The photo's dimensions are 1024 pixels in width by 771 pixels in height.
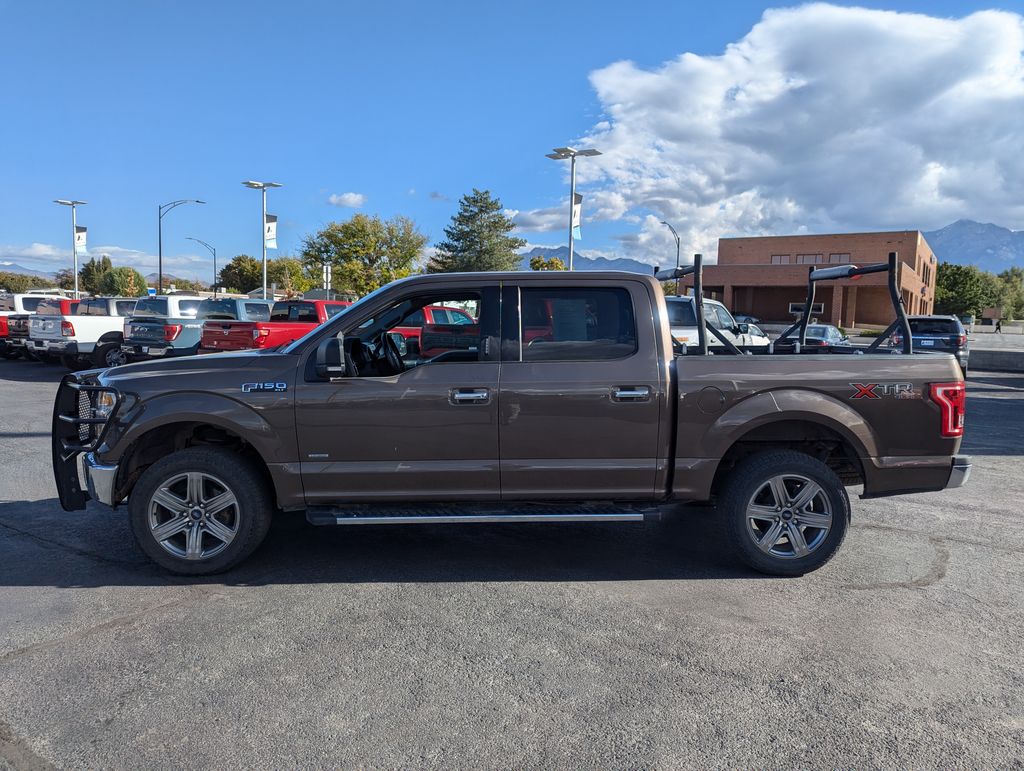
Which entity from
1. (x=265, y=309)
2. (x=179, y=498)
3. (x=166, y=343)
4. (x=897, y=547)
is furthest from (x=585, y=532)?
(x=265, y=309)

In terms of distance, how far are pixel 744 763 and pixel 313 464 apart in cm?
291

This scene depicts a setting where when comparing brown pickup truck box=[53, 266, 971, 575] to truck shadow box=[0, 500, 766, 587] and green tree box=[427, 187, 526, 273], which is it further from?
green tree box=[427, 187, 526, 273]

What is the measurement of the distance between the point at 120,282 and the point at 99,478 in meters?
95.7

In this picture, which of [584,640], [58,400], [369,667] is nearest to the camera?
[369,667]

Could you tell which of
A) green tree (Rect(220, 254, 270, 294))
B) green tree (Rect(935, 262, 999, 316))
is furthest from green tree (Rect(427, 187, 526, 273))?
green tree (Rect(935, 262, 999, 316))

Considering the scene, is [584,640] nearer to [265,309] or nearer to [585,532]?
[585,532]

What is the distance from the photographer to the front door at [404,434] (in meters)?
4.55

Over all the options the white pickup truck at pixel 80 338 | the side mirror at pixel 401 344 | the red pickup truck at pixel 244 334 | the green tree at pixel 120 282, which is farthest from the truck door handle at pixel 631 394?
the green tree at pixel 120 282

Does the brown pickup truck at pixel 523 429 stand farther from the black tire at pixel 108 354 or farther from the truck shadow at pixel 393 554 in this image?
the black tire at pixel 108 354

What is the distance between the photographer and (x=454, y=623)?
3.99 meters

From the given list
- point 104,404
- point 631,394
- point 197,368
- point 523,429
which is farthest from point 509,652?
point 104,404

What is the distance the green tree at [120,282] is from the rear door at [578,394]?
90384 millimetres

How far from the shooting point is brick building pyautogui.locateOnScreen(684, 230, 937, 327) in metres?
57.4

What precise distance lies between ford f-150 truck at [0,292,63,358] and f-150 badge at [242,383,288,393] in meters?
18.2
